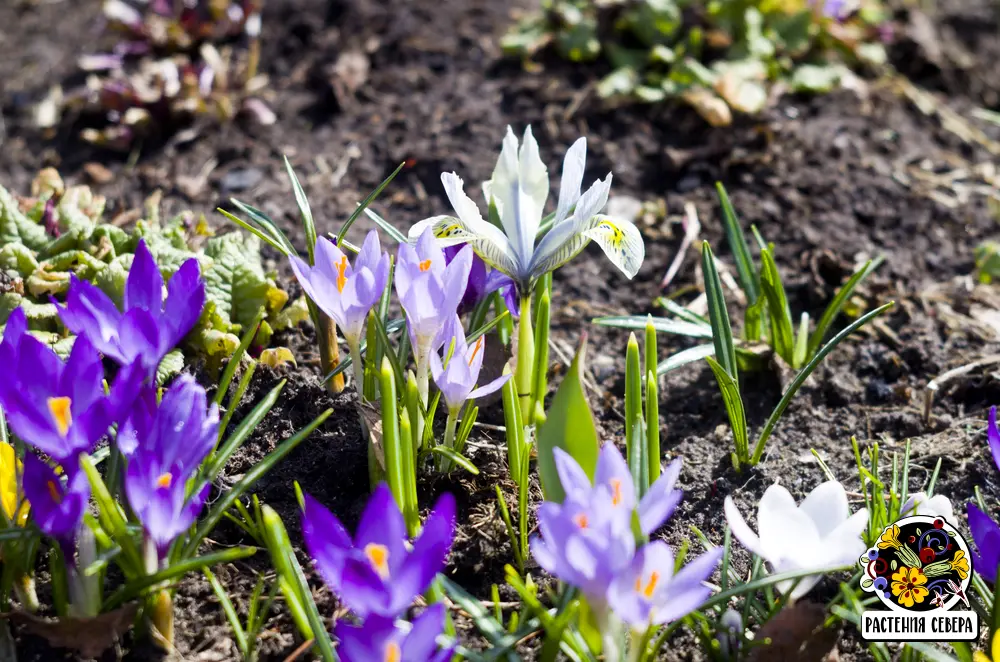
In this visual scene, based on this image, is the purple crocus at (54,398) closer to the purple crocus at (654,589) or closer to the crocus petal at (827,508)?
the purple crocus at (654,589)

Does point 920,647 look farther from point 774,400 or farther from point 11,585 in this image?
point 11,585

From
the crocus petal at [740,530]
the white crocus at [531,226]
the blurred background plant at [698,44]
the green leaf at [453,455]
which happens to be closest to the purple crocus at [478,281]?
the white crocus at [531,226]

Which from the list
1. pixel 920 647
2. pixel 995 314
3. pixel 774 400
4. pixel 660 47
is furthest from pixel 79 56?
pixel 920 647

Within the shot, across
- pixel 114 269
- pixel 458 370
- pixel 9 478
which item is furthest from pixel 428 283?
pixel 114 269

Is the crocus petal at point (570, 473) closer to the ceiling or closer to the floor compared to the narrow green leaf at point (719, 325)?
closer to the ceiling

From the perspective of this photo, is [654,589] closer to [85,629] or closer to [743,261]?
[85,629]

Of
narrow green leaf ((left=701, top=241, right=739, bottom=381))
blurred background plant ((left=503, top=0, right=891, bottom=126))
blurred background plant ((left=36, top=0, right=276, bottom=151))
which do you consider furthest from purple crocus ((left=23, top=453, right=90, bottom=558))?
blurred background plant ((left=503, top=0, right=891, bottom=126))

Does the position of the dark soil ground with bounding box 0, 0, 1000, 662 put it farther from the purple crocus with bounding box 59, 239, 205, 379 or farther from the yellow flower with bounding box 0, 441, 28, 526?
the purple crocus with bounding box 59, 239, 205, 379
